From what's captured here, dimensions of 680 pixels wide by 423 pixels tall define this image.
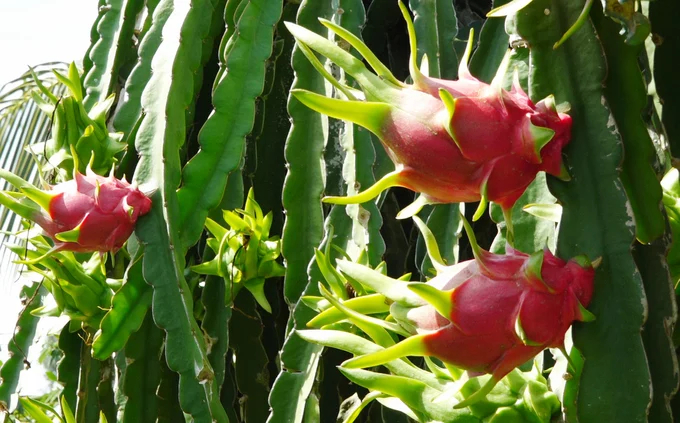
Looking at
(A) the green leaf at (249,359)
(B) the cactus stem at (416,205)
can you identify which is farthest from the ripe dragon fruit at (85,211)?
(B) the cactus stem at (416,205)

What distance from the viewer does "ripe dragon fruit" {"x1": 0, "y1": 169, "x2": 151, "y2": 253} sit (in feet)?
3.56

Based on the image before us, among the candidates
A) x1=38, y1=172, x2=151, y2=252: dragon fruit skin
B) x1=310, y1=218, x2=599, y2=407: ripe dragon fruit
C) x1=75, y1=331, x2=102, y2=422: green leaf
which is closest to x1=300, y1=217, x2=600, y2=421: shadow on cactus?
x1=310, y1=218, x2=599, y2=407: ripe dragon fruit

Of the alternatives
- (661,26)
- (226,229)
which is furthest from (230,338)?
(661,26)

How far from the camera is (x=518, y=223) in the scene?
0.78 metres

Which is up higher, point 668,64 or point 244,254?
point 668,64

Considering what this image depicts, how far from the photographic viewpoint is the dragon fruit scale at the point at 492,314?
572 mm

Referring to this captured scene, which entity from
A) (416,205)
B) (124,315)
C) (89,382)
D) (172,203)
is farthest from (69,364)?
(416,205)

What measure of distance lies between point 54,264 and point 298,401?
1.55ft

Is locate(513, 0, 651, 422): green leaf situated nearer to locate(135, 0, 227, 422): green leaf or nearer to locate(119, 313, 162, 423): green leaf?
locate(135, 0, 227, 422): green leaf

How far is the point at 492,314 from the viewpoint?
574 millimetres

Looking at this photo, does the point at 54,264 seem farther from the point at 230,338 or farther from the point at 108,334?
the point at 230,338

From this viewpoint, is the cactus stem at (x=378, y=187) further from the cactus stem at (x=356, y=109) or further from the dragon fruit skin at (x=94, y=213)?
the dragon fruit skin at (x=94, y=213)

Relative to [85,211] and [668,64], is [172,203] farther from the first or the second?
[668,64]

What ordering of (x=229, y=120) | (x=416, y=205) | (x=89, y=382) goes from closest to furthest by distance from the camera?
(x=416, y=205) → (x=229, y=120) → (x=89, y=382)
